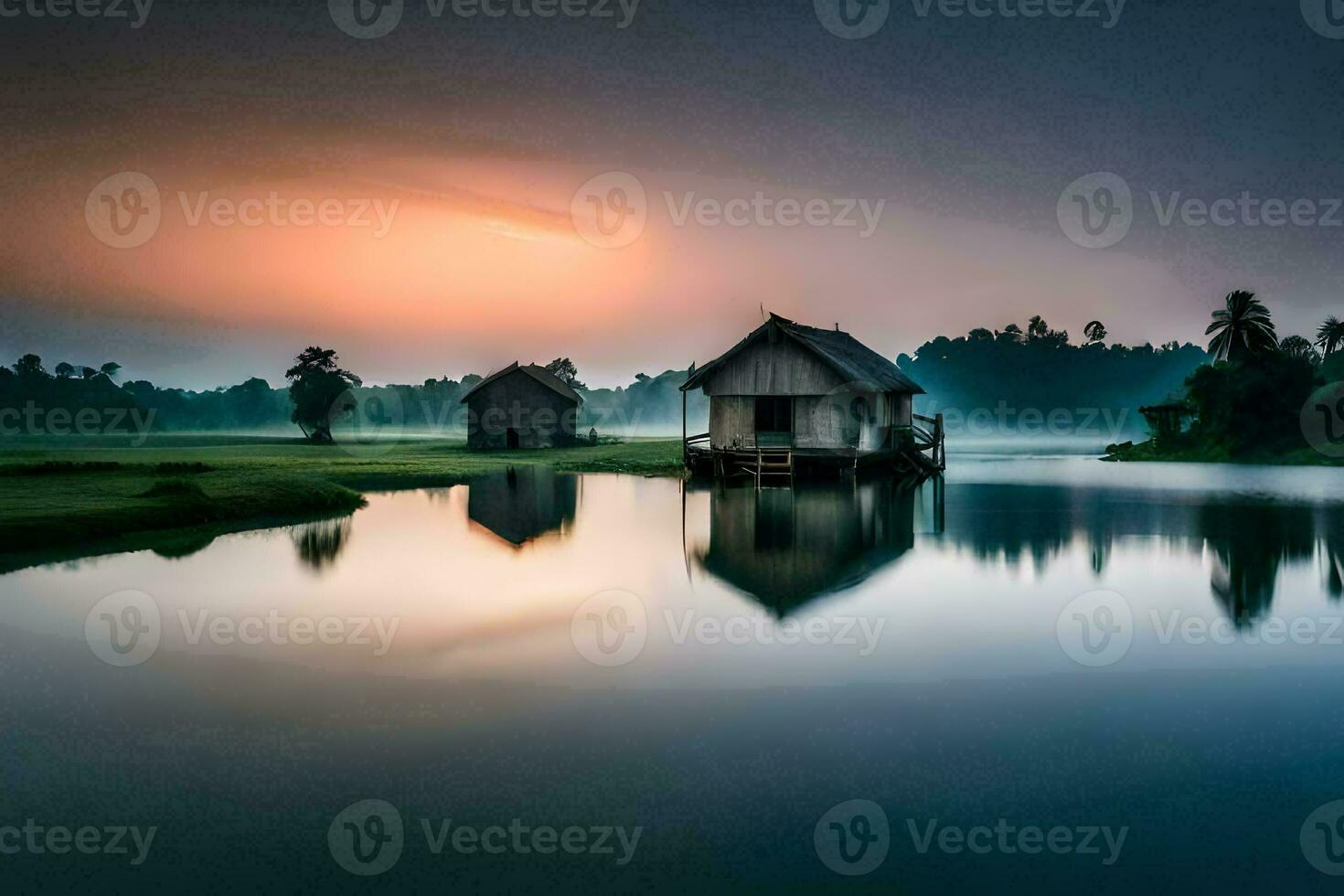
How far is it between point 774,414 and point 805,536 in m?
19.8

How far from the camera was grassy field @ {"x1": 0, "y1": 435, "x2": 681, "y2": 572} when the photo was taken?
2177cm

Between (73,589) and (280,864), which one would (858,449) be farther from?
(280,864)

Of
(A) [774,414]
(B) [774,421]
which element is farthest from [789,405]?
(B) [774,421]

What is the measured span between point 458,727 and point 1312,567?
694 inches

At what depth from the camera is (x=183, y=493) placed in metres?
27.8

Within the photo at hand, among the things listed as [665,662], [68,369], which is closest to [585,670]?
[665,662]

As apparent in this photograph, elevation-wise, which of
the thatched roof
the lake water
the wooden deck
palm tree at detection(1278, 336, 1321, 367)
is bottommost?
the lake water

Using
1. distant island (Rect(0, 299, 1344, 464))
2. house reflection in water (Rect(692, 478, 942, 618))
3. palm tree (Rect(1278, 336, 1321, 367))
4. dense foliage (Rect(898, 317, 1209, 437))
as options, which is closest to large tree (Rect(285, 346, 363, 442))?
distant island (Rect(0, 299, 1344, 464))

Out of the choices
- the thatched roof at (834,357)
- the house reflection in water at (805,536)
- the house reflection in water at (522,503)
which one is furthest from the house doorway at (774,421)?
the house reflection in water at (522,503)

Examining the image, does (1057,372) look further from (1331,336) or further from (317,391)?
(317,391)

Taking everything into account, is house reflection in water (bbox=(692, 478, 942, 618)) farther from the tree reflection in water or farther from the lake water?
the tree reflection in water

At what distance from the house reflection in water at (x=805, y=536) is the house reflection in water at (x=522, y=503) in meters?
4.92

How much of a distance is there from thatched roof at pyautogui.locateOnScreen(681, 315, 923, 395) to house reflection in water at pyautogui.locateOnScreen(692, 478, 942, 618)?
18.0 ft

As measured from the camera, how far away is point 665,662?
11.4m
